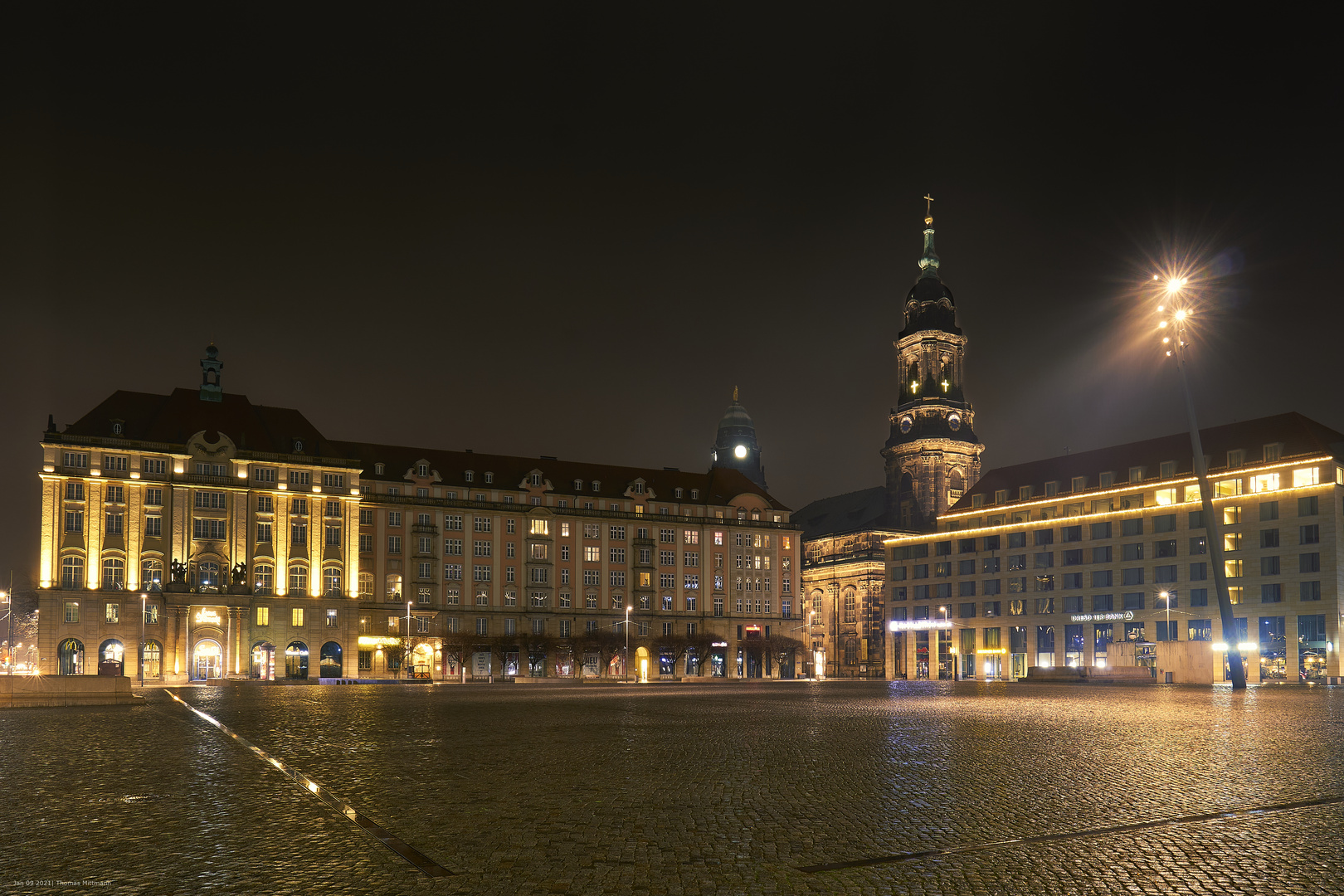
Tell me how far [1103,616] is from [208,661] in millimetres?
87693

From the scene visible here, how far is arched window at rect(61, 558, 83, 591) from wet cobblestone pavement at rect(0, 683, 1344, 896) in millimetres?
81873

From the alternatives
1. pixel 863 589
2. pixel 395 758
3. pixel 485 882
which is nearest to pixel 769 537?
pixel 863 589

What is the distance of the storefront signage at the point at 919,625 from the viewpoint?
5482 inches

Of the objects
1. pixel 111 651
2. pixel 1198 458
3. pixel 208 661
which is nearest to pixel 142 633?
pixel 111 651

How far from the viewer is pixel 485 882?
424 inches

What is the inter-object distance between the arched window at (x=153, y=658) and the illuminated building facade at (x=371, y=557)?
0.17m

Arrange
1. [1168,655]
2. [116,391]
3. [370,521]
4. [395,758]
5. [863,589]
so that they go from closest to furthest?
[395,758]
[1168,655]
[116,391]
[370,521]
[863,589]

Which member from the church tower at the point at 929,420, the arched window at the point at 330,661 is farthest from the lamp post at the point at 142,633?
the church tower at the point at 929,420

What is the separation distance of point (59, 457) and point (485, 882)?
111 meters

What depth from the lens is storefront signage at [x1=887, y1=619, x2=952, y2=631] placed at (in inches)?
5482

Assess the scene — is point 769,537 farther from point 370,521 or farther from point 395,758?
point 395,758

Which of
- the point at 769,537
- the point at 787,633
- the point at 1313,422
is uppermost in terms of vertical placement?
the point at 1313,422

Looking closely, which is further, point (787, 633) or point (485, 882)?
point (787, 633)

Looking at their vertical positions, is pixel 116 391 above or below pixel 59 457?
above
